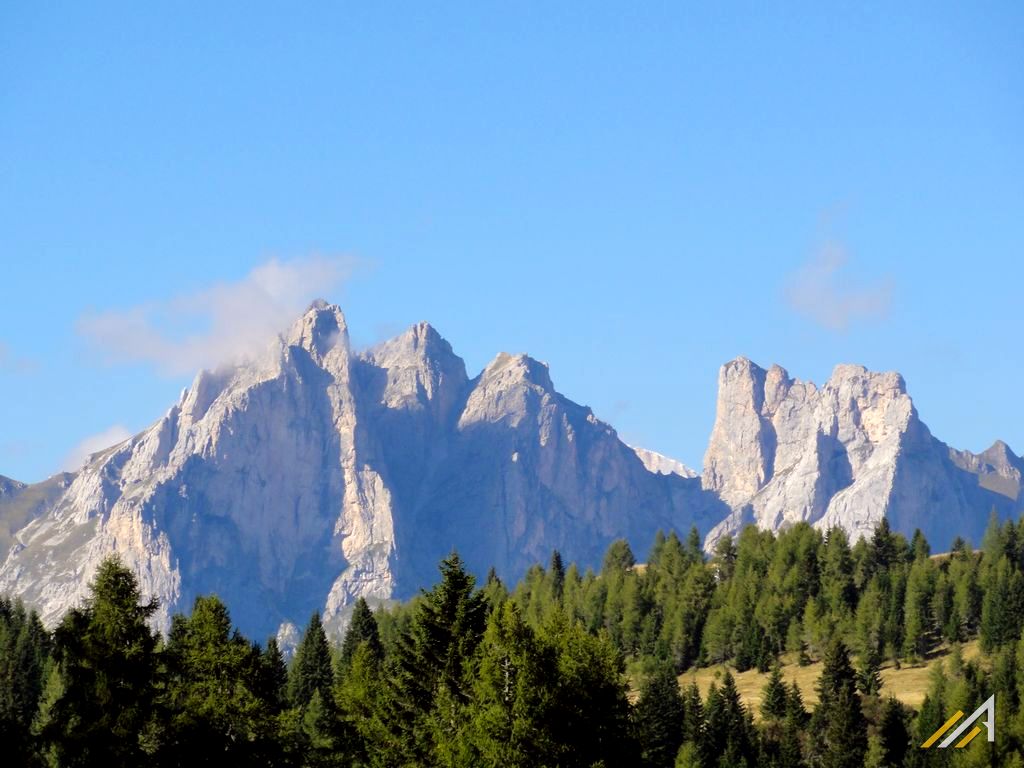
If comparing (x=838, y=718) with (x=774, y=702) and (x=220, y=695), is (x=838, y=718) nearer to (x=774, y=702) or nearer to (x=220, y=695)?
(x=774, y=702)

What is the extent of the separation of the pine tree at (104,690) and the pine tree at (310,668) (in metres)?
84.5

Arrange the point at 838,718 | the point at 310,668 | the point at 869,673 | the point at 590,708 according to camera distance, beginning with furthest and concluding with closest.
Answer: the point at 869,673 → the point at 310,668 → the point at 838,718 → the point at 590,708

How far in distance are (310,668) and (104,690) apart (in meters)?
96.7

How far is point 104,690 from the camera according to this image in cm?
5628

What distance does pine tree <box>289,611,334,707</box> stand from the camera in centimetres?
14750

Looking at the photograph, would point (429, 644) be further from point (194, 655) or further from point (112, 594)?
point (112, 594)

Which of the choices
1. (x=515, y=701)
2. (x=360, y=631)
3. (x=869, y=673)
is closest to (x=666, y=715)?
(x=869, y=673)

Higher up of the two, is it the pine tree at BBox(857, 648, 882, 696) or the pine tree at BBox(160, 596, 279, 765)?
the pine tree at BBox(857, 648, 882, 696)

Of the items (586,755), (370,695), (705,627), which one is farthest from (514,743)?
(705,627)

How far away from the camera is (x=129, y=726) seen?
56.1 m

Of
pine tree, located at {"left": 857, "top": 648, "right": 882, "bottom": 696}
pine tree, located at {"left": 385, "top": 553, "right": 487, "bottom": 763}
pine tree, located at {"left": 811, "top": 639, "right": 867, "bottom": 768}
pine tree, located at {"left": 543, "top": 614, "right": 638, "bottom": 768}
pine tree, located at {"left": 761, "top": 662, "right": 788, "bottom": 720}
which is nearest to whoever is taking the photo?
pine tree, located at {"left": 543, "top": 614, "right": 638, "bottom": 768}

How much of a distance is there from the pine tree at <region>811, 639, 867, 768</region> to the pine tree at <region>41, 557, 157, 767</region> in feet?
292

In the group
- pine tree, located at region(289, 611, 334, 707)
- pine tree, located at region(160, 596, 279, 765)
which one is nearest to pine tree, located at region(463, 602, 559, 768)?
pine tree, located at region(160, 596, 279, 765)

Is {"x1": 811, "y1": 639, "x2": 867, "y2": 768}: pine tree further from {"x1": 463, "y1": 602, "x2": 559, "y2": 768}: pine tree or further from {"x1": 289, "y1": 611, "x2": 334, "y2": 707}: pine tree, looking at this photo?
{"x1": 463, "y1": 602, "x2": 559, "y2": 768}: pine tree
